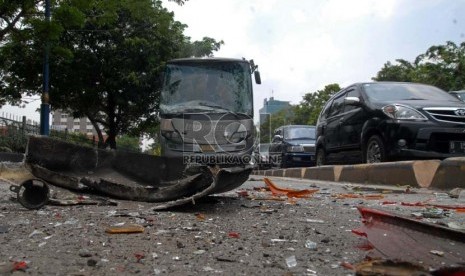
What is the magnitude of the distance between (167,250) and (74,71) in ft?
63.2

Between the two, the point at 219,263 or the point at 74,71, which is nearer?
the point at 219,263

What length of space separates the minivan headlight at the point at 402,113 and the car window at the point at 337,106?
2.03 meters

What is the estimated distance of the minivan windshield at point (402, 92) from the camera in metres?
8.24

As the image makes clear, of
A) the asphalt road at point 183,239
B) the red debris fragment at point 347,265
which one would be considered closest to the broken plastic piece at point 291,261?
the asphalt road at point 183,239

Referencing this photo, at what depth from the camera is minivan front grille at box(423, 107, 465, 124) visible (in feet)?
23.9

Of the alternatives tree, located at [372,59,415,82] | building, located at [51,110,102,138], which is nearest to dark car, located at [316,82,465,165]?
building, located at [51,110,102,138]

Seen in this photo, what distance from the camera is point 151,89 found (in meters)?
21.9

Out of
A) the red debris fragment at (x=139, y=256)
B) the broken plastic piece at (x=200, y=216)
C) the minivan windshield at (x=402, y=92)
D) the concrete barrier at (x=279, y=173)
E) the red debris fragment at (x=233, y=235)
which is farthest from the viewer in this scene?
the concrete barrier at (x=279, y=173)

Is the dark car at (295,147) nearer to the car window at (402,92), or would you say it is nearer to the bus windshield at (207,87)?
the bus windshield at (207,87)

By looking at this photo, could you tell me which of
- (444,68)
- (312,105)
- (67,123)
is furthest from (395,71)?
(67,123)

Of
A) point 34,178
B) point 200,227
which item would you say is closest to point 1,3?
point 34,178

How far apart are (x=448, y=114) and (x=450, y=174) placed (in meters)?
0.91

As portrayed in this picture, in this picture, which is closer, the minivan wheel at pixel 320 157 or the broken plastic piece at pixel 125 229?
the broken plastic piece at pixel 125 229

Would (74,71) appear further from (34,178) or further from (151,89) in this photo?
(34,178)
